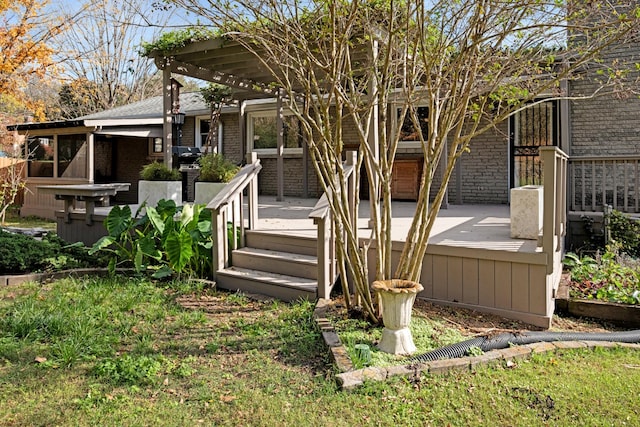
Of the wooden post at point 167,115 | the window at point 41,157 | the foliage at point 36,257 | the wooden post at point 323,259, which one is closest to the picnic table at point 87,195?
the wooden post at point 167,115

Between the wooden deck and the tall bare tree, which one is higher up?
the tall bare tree

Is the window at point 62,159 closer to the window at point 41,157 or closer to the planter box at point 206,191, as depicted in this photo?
the window at point 41,157

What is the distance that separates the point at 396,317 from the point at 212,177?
4836mm

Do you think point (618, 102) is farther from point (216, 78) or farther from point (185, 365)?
point (185, 365)

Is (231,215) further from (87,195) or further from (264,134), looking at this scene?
(264,134)

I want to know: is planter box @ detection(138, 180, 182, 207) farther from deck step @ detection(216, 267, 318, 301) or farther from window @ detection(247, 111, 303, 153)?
window @ detection(247, 111, 303, 153)

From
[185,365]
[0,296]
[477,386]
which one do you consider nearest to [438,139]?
[477,386]

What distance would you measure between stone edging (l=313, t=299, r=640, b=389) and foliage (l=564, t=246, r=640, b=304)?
113cm

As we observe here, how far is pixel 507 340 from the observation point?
3471mm

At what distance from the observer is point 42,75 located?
1324 cm

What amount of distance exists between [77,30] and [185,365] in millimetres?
23128

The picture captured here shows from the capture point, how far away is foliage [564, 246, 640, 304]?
452 centimetres

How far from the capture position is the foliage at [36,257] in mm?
5551

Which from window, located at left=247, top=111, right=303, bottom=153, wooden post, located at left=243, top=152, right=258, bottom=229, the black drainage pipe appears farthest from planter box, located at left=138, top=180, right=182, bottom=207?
the black drainage pipe
